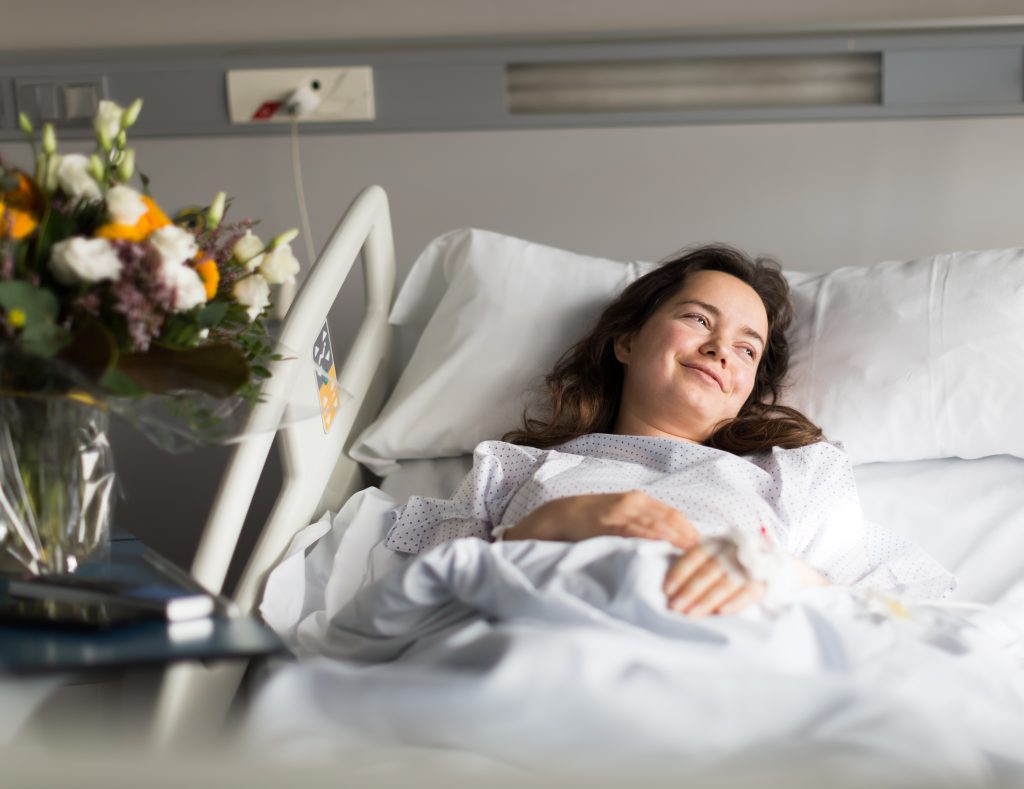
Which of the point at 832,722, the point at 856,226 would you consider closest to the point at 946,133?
the point at 856,226

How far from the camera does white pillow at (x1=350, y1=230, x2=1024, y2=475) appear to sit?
1862mm

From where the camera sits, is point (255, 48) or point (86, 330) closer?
point (86, 330)

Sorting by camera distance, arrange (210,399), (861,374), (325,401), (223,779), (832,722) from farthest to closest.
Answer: (861,374), (325,401), (210,399), (832,722), (223,779)

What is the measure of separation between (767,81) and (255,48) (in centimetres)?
113

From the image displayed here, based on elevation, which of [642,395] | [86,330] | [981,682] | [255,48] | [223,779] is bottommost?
[981,682]

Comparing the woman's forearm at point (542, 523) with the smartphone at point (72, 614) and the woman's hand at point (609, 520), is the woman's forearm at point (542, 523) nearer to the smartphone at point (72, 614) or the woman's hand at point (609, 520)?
the woman's hand at point (609, 520)

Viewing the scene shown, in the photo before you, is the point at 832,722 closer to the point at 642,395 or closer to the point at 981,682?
the point at 981,682

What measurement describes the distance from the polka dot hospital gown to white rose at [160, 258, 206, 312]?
60cm

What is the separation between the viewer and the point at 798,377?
195 cm

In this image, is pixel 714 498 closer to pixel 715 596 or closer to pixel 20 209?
pixel 715 596

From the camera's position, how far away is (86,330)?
3.56 feet

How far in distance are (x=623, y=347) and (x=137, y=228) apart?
1.01 m

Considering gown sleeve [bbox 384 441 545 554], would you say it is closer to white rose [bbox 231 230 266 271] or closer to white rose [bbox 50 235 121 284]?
white rose [bbox 231 230 266 271]

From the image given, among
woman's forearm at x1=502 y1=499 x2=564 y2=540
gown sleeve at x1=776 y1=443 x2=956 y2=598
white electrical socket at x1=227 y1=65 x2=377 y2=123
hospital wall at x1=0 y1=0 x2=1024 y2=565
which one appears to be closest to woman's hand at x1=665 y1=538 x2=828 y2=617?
woman's forearm at x1=502 y1=499 x2=564 y2=540
